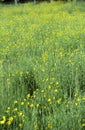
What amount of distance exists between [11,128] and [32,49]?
12.5ft

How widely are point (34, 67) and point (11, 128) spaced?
6.14 ft

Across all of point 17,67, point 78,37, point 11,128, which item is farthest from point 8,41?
point 11,128

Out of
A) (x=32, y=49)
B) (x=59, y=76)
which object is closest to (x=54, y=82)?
(x=59, y=76)

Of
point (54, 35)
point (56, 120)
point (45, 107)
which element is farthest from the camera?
point (54, 35)

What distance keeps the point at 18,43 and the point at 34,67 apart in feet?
8.78

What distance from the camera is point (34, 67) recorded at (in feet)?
16.9

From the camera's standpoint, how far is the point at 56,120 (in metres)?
3.35

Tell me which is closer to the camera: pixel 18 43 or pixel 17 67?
pixel 17 67

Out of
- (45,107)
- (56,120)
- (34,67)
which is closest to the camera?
(56,120)

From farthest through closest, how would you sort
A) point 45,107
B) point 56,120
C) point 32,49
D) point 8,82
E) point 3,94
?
point 32,49 < point 8,82 < point 3,94 < point 45,107 < point 56,120

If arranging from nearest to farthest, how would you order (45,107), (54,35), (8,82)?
(45,107) → (8,82) → (54,35)

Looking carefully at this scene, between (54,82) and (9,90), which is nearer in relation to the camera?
(9,90)

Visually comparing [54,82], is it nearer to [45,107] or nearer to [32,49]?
[45,107]

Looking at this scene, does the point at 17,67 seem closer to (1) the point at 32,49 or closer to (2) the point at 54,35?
(1) the point at 32,49
